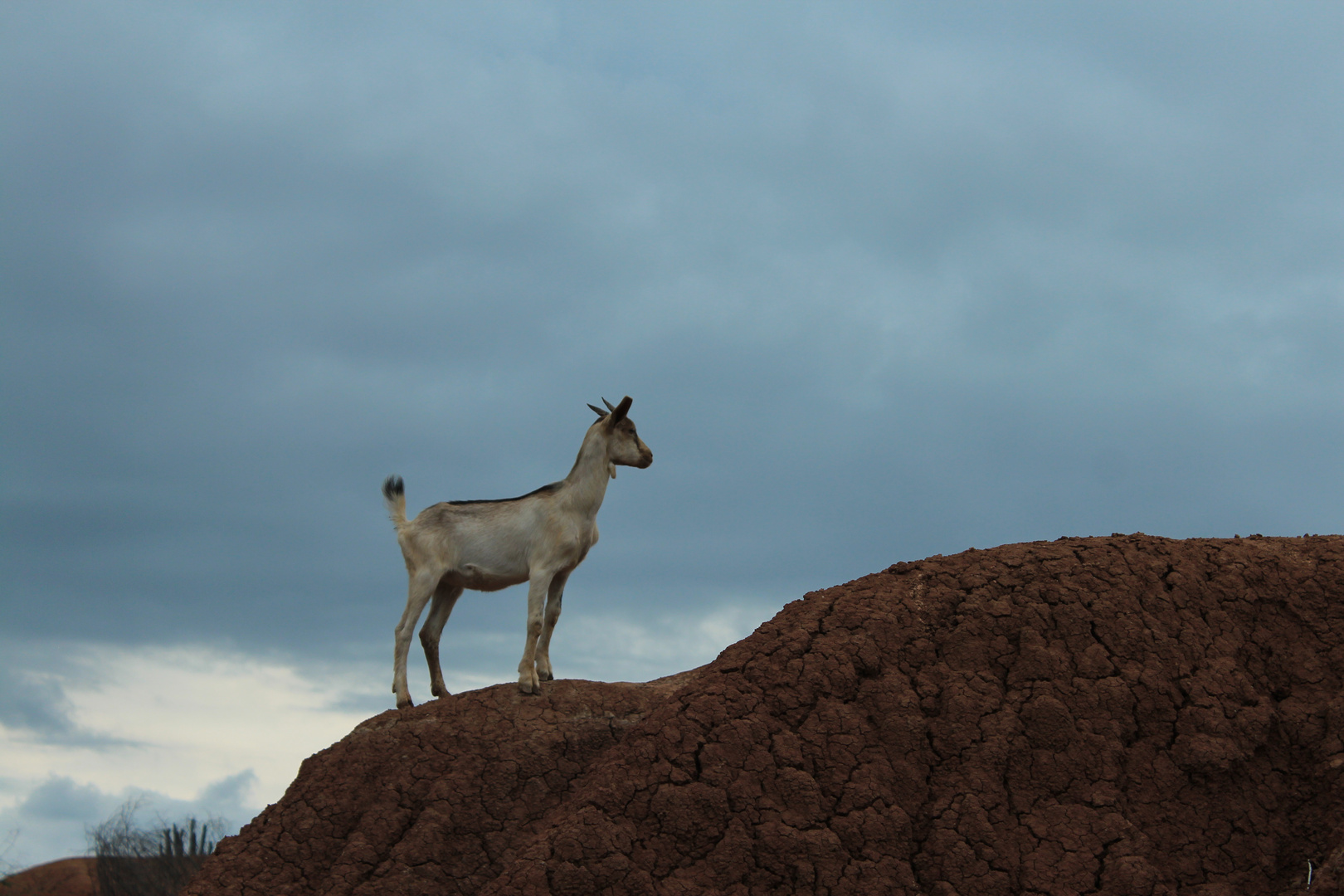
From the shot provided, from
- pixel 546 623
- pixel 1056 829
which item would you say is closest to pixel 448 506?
pixel 546 623

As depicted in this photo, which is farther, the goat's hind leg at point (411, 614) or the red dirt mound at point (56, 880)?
the red dirt mound at point (56, 880)

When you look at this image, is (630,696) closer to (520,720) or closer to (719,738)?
(520,720)

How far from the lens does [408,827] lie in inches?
388

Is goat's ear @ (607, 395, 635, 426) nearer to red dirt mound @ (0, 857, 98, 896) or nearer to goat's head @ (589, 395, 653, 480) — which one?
goat's head @ (589, 395, 653, 480)

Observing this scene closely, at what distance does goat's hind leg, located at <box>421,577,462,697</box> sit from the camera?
11875 millimetres

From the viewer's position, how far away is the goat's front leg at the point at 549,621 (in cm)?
1120

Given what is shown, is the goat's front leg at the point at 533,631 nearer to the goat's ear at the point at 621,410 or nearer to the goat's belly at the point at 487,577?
the goat's belly at the point at 487,577

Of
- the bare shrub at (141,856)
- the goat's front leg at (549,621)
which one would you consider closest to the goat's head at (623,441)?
the goat's front leg at (549,621)

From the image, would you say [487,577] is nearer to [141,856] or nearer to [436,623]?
[436,623]

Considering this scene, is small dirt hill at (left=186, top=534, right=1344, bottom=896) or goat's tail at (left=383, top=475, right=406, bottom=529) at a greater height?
goat's tail at (left=383, top=475, right=406, bottom=529)

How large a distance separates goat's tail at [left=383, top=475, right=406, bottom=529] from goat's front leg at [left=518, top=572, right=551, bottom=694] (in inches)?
82.9

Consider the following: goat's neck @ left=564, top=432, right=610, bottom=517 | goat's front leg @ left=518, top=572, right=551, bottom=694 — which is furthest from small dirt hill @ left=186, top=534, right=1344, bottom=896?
goat's neck @ left=564, top=432, right=610, bottom=517

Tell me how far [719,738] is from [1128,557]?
174 inches

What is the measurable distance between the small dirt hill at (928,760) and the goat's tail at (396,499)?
8.47ft
